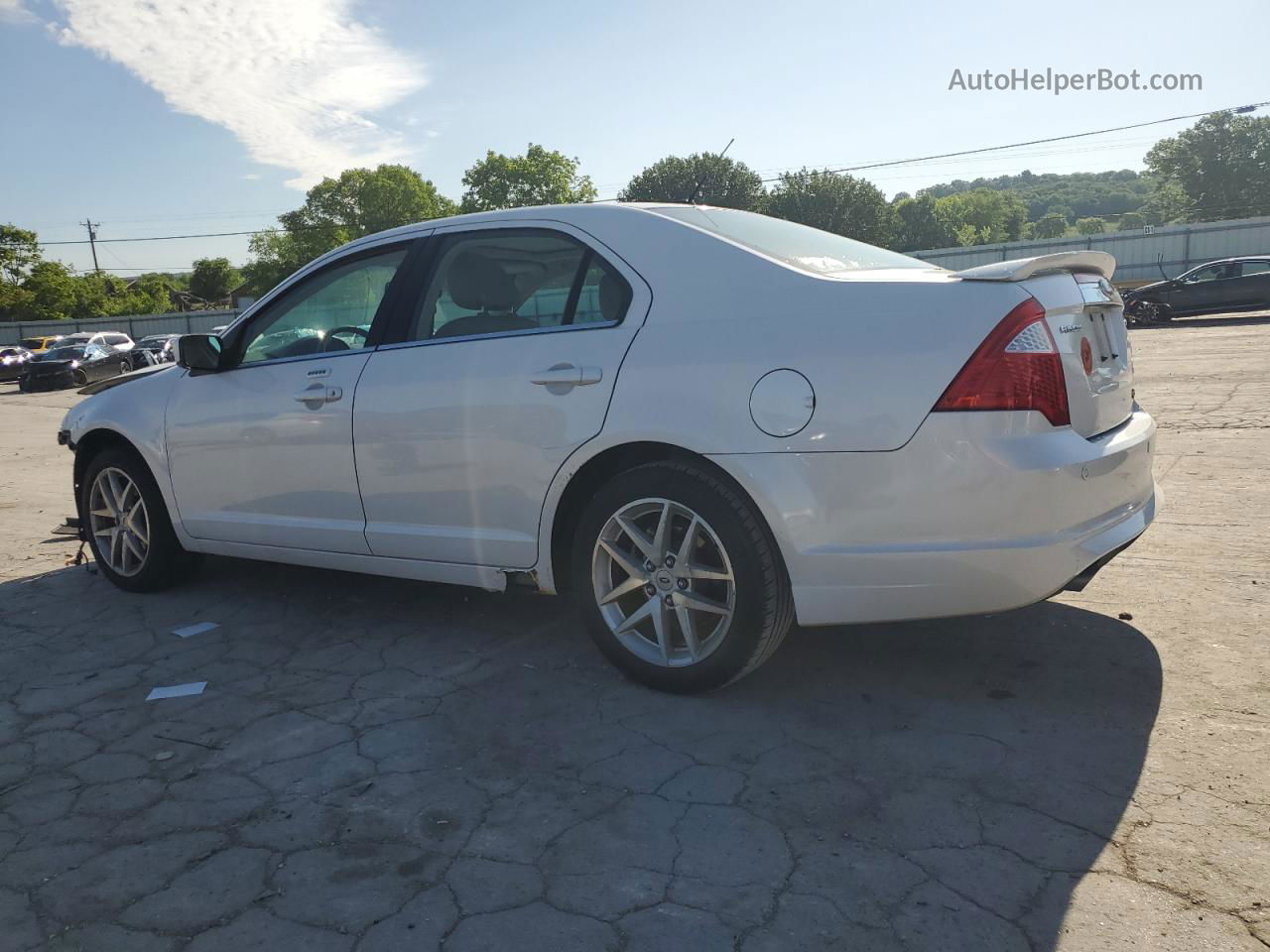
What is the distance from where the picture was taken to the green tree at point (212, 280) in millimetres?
99688

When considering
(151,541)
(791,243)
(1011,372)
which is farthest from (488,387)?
(151,541)

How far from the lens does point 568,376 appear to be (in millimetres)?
3340

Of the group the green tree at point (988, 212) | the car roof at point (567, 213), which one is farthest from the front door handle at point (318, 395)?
the green tree at point (988, 212)

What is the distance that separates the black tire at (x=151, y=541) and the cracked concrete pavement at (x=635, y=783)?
423 millimetres

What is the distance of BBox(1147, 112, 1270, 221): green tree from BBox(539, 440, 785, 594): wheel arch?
9091 cm

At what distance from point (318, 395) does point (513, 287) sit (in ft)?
3.25

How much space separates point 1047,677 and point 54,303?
70.2 meters

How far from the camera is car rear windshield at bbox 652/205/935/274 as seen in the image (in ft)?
10.9

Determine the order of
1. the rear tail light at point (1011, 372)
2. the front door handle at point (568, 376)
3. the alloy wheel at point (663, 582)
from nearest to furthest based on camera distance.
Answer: the rear tail light at point (1011, 372)
the alloy wheel at point (663, 582)
the front door handle at point (568, 376)

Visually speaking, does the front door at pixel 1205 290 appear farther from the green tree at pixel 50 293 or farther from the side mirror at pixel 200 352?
the green tree at pixel 50 293

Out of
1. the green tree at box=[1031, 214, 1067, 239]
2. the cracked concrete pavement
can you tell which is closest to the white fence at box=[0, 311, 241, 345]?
→ the cracked concrete pavement

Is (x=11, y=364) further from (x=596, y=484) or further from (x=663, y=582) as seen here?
(x=663, y=582)

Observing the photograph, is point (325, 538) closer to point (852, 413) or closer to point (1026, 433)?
point (852, 413)

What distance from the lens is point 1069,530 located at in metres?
2.81
